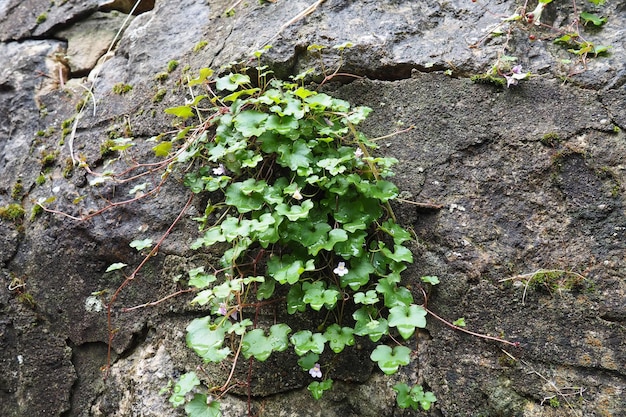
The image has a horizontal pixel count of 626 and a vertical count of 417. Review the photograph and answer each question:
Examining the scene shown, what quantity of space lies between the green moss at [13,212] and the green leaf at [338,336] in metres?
1.74

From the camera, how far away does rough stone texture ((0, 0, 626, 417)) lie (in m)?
1.71

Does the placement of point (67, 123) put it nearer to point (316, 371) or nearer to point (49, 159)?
point (49, 159)

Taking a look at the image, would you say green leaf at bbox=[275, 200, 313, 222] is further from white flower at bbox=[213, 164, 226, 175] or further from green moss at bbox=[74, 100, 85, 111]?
green moss at bbox=[74, 100, 85, 111]

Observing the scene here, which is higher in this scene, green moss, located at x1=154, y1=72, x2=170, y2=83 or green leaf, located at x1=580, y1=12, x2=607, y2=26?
green leaf, located at x1=580, y1=12, x2=607, y2=26

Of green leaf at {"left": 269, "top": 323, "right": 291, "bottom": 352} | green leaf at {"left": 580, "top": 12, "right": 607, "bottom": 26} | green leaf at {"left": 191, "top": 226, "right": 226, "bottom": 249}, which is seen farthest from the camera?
green leaf at {"left": 580, "top": 12, "right": 607, "bottom": 26}

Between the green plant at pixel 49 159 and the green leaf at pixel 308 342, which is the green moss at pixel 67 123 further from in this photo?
the green leaf at pixel 308 342

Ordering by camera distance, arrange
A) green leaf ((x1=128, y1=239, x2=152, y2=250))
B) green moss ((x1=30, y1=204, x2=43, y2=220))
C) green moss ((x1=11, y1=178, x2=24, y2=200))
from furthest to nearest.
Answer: green moss ((x1=11, y1=178, x2=24, y2=200))
green moss ((x1=30, y1=204, x2=43, y2=220))
green leaf ((x1=128, y1=239, x2=152, y2=250))

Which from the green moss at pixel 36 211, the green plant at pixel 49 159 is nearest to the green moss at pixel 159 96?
the green plant at pixel 49 159

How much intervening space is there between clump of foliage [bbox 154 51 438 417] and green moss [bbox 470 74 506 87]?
54cm

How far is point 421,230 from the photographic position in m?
1.94

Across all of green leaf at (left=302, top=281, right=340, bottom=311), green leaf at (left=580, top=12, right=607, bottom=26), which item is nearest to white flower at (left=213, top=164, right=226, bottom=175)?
green leaf at (left=302, top=281, right=340, bottom=311)

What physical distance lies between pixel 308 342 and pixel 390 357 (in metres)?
0.28

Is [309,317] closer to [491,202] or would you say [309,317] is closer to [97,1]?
[491,202]

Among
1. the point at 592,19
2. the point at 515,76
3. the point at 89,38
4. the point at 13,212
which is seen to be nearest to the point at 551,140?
the point at 515,76
